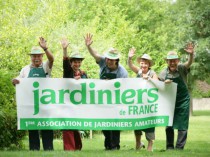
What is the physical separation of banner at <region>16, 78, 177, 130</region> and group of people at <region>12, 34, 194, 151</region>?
5.5 inches

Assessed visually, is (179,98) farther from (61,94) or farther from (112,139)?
(61,94)

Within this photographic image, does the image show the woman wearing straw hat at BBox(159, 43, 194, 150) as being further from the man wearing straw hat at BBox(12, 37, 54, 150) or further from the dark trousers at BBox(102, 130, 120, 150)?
the man wearing straw hat at BBox(12, 37, 54, 150)

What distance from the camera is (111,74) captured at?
38.8 feet

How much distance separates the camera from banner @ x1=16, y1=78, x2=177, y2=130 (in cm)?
1172

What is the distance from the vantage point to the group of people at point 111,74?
37.8 ft

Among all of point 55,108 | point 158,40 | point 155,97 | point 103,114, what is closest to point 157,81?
point 155,97

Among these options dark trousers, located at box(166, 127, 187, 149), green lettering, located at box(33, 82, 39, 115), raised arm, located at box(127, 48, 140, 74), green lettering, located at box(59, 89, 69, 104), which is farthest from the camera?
dark trousers, located at box(166, 127, 187, 149)

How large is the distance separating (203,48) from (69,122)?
4133 centimetres

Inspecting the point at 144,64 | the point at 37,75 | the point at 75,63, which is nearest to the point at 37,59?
the point at 37,75

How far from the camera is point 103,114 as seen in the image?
11.9 m

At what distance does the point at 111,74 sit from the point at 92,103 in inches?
27.8

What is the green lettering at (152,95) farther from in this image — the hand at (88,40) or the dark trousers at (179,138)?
the hand at (88,40)

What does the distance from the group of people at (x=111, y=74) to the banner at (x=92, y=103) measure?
139mm

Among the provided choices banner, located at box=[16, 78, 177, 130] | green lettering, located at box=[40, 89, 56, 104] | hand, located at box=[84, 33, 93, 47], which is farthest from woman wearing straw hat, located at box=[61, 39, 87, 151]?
green lettering, located at box=[40, 89, 56, 104]
